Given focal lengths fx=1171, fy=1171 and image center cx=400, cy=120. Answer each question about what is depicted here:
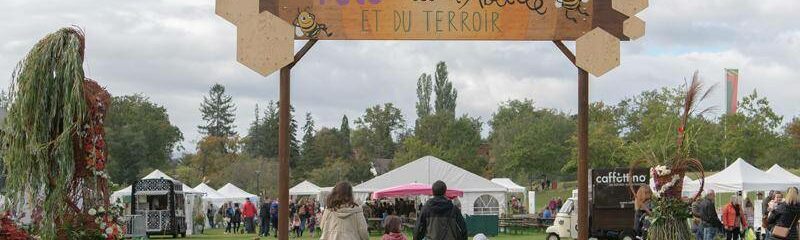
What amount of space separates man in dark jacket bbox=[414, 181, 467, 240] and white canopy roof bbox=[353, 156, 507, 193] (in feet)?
91.7

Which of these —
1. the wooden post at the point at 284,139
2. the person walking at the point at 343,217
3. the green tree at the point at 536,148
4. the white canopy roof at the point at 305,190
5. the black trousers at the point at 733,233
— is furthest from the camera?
the green tree at the point at 536,148

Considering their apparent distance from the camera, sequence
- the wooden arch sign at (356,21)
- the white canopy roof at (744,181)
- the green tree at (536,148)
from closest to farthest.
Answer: the wooden arch sign at (356,21), the white canopy roof at (744,181), the green tree at (536,148)

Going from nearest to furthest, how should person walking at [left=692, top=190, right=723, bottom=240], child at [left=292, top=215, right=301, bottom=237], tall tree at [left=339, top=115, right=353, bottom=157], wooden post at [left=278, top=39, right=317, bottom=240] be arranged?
1. wooden post at [left=278, top=39, right=317, bottom=240]
2. person walking at [left=692, top=190, right=723, bottom=240]
3. child at [left=292, top=215, right=301, bottom=237]
4. tall tree at [left=339, top=115, right=353, bottom=157]

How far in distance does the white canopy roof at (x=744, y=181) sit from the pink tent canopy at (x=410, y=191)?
8.15 meters

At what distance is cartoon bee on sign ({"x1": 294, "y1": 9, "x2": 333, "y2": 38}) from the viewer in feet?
50.2

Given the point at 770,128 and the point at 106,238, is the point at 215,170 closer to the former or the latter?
the point at 770,128

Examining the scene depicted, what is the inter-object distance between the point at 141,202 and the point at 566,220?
14085mm

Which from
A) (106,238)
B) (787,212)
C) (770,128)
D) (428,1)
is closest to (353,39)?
(428,1)

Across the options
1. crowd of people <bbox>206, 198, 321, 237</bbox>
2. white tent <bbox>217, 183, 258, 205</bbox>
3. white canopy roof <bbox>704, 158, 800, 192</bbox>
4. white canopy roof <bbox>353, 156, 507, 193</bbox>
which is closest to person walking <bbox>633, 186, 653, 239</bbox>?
white canopy roof <bbox>704, 158, 800, 192</bbox>

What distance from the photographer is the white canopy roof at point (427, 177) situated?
40.7m

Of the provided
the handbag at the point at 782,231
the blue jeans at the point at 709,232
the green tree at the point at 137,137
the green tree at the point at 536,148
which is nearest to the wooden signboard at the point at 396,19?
the handbag at the point at 782,231

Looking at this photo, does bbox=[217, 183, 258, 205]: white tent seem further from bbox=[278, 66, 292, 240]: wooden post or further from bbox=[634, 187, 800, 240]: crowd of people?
bbox=[278, 66, 292, 240]: wooden post

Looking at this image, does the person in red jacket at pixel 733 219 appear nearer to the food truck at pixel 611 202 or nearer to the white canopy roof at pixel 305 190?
the food truck at pixel 611 202

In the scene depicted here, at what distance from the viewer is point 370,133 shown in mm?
124438
